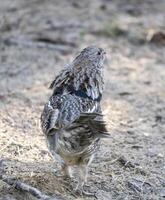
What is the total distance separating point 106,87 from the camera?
829cm

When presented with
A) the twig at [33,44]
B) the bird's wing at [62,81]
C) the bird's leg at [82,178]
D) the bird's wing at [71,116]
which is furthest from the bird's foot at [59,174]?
the twig at [33,44]

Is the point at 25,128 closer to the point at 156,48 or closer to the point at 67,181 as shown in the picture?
the point at 67,181

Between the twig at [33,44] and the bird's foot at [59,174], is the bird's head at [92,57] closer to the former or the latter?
the bird's foot at [59,174]

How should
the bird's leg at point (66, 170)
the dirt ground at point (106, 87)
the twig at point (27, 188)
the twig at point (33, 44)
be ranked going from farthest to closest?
the twig at point (33, 44)
the dirt ground at point (106, 87)
the bird's leg at point (66, 170)
the twig at point (27, 188)

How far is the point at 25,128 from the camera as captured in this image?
22.0 ft

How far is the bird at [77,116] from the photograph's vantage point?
4973 millimetres

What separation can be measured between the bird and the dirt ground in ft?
0.88

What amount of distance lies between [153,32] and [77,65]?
464 centimetres

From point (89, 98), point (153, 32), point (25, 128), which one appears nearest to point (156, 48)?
point (153, 32)

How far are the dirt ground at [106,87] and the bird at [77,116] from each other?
0.88 feet

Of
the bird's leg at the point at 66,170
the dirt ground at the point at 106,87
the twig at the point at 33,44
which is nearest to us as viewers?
the bird's leg at the point at 66,170

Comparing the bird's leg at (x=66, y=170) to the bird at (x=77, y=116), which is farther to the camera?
the bird's leg at (x=66, y=170)

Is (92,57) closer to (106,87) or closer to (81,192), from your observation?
(81,192)

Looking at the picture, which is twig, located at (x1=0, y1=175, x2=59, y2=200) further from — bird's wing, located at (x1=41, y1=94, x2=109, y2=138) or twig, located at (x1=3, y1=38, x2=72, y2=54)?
twig, located at (x1=3, y1=38, x2=72, y2=54)
